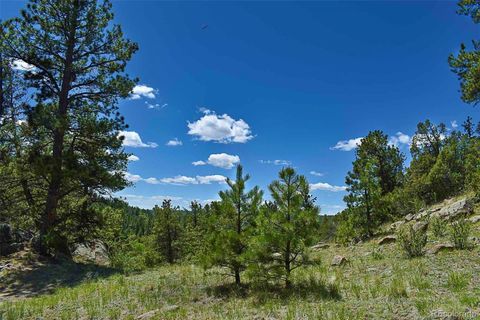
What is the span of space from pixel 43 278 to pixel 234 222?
346 inches

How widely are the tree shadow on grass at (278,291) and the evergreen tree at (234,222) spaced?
2.06 feet

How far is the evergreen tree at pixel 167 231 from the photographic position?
37438mm

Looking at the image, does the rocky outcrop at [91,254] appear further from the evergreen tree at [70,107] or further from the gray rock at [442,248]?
the gray rock at [442,248]

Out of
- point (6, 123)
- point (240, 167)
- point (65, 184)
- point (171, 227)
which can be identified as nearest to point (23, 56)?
point (6, 123)

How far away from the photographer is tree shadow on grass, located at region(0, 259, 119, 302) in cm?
1109

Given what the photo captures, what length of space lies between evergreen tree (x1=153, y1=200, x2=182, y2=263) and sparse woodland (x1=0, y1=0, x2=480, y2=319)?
14.6 m

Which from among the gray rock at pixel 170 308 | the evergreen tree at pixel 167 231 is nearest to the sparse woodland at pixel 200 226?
the gray rock at pixel 170 308

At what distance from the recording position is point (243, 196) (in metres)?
9.77

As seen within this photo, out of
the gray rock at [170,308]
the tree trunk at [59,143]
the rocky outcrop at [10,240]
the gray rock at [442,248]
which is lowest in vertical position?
the gray rock at [170,308]

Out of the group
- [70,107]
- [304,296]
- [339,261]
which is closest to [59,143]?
[70,107]

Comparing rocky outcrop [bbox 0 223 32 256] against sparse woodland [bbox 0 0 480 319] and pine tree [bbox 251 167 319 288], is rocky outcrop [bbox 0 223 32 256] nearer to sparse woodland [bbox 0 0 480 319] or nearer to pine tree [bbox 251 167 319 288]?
sparse woodland [bbox 0 0 480 319]

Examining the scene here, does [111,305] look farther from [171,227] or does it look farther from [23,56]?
[171,227]

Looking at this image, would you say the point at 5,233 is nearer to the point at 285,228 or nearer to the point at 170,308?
the point at 170,308

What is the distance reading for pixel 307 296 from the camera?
8000mm
